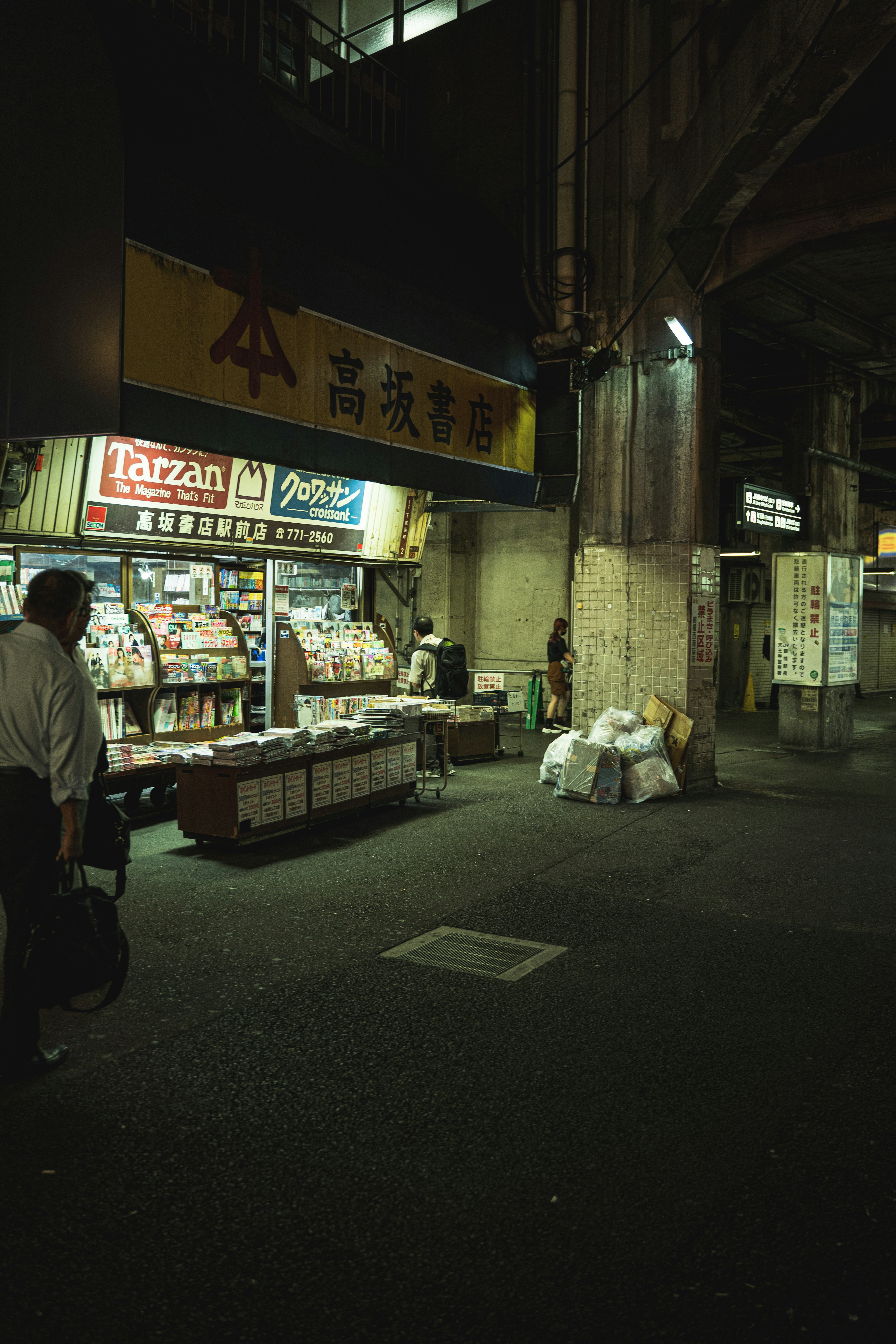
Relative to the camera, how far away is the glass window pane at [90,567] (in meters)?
10.1

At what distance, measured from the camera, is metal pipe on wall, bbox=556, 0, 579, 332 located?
12.8m

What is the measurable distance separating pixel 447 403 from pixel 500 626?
29.1 ft

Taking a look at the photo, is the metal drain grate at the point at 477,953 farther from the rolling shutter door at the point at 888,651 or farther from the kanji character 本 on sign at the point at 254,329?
the rolling shutter door at the point at 888,651

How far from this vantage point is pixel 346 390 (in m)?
11.0

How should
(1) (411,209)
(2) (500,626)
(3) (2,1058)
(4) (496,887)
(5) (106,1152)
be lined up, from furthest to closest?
(2) (500,626)
(1) (411,209)
(4) (496,887)
(3) (2,1058)
(5) (106,1152)

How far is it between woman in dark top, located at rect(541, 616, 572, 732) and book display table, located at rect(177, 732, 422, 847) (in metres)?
7.90

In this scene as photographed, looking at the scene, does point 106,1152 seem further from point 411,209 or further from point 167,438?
point 411,209

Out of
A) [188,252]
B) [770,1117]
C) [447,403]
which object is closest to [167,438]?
[188,252]

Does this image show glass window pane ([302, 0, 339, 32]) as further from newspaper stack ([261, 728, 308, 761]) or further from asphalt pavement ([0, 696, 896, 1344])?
asphalt pavement ([0, 696, 896, 1344])

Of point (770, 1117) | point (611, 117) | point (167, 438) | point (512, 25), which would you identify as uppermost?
point (512, 25)

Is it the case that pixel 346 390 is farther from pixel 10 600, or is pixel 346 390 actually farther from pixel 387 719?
pixel 10 600

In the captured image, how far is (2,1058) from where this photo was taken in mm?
4445

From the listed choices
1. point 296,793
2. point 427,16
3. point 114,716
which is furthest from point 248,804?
point 427,16

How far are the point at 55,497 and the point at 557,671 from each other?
1053cm
